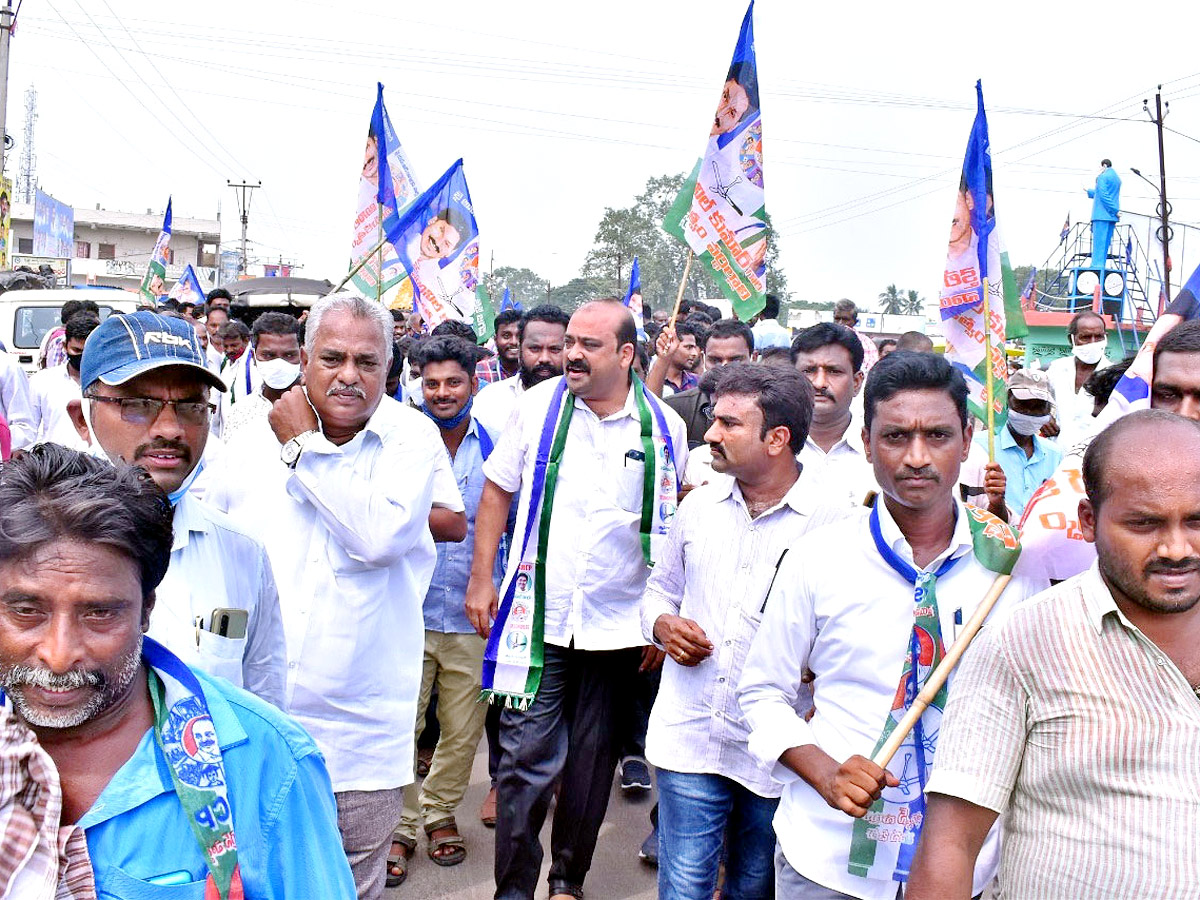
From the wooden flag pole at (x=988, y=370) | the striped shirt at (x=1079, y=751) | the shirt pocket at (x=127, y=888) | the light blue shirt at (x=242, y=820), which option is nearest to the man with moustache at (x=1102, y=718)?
the striped shirt at (x=1079, y=751)

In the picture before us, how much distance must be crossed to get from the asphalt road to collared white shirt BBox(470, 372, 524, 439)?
1.91 m

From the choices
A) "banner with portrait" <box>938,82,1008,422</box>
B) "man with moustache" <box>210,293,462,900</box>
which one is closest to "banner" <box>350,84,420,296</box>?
"banner with portrait" <box>938,82,1008,422</box>

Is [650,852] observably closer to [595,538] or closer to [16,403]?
[595,538]

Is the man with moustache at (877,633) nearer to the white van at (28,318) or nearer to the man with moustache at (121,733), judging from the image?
the man with moustache at (121,733)

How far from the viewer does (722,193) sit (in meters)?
6.56

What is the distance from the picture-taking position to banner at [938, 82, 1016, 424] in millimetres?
4258

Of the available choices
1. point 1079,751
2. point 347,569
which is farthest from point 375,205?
point 1079,751

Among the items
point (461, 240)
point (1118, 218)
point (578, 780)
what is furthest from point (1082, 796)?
point (1118, 218)

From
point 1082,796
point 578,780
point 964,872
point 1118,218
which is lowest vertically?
point 578,780

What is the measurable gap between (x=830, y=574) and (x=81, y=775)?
1892 millimetres

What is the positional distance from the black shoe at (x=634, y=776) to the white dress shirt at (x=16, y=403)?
12.9 ft

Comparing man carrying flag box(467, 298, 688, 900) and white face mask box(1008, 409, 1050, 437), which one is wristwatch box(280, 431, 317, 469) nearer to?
man carrying flag box(467, 298, 688, 900)

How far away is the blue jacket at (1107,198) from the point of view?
838 inches

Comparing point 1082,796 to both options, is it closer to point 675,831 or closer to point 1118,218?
point 675,831
